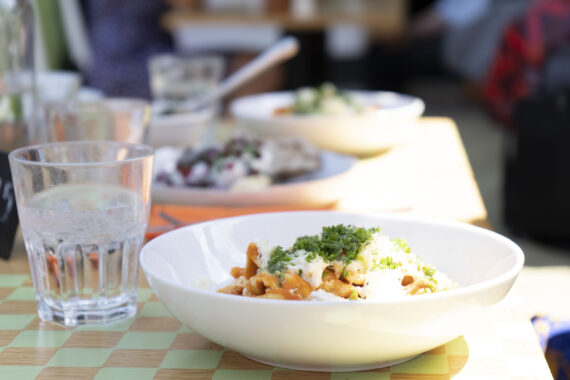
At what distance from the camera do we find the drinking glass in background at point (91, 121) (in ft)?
3.58

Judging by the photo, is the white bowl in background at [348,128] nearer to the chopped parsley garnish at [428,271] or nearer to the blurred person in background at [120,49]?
the chopped parsley garnish at [428,271]

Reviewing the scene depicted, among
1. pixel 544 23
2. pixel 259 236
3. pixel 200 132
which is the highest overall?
pixel 259 236

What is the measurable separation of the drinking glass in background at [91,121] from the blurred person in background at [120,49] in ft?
9.51

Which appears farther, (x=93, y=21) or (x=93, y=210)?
(x=93, y=21)

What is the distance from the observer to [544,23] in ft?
14.0

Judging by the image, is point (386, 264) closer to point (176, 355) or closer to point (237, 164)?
point (176, 355)

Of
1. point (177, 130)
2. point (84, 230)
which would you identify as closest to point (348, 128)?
point (177, 130)

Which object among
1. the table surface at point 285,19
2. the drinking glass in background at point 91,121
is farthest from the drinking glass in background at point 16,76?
the table surface at point 285,19

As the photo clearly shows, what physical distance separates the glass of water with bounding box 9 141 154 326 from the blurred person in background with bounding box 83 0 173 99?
3260mm

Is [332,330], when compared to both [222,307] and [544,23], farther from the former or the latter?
[544,23]

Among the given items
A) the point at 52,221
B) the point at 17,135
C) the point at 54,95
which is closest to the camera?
the point at 52,221

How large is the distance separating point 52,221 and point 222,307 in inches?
9.6

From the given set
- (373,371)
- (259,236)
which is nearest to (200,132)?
(259,236)

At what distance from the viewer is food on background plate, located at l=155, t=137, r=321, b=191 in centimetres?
127
